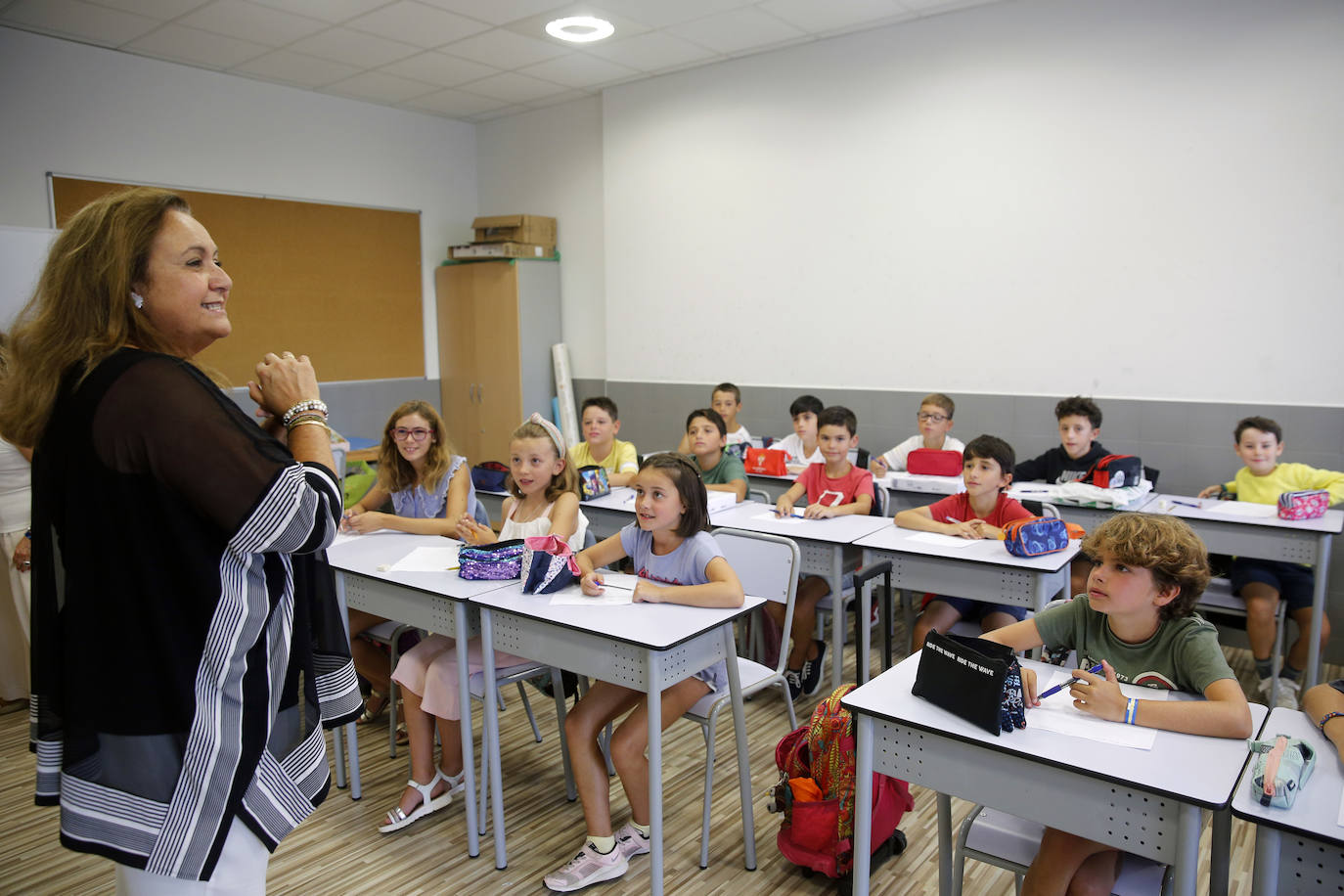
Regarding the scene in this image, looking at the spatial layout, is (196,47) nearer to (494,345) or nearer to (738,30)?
(494,345)

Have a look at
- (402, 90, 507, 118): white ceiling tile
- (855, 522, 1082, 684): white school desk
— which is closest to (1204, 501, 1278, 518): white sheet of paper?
(855, 522, 1082, 684): white school desk

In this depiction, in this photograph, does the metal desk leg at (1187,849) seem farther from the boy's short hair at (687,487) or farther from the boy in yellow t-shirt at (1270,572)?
the boy in yellow t-shirt at (1270,572)

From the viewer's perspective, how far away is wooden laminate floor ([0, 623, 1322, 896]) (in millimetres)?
2408

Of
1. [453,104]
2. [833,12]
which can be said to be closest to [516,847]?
[833,12]

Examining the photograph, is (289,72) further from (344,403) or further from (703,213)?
(703,213)

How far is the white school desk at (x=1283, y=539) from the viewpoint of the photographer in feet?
11.0

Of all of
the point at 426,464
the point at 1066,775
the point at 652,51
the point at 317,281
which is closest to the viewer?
the point at 1066,775

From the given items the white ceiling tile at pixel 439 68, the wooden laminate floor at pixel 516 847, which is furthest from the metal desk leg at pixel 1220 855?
the white ceiling tile at pixel 439 68

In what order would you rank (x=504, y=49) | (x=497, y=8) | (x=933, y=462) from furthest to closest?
(x=504, y=49), (x=497, y=8), (x=933, y=462)

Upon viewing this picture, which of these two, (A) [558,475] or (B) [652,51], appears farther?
(B) [652,51]

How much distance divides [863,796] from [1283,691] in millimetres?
2819

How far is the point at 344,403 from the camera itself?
6609mm

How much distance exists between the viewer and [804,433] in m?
5.20

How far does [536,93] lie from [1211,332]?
4849mm
